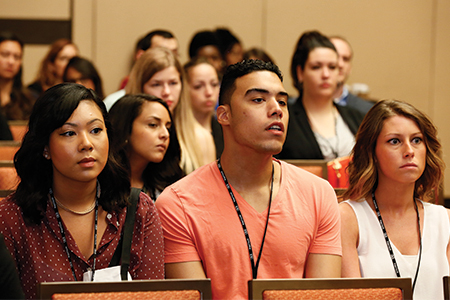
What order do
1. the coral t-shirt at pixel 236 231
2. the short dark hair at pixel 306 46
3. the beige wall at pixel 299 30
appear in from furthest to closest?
the beige wall at pixel 299 30, the short dark hair at pixel 306 46, the coral t-shirt at pixel 236 231

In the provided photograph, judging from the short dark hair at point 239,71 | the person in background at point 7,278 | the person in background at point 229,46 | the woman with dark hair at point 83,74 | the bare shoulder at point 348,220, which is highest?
the person in background at point 229,46

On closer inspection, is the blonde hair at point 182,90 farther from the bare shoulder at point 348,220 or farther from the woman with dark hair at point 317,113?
the bare shoulder at point 348,220

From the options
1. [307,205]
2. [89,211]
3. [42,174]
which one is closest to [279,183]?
[307,205]

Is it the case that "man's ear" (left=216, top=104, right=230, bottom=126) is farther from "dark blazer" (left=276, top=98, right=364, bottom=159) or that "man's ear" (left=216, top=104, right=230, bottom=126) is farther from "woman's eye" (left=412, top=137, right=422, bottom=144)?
"dark blazer" (left=276, top=98, right=364, bottom=159)

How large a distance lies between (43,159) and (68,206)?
18 centimetres

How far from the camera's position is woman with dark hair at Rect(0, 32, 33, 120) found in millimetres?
4477

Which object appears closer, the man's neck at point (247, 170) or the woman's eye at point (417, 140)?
the man's neck at point (247, 170)

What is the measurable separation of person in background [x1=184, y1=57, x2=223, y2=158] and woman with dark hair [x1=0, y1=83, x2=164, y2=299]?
6.06 feet

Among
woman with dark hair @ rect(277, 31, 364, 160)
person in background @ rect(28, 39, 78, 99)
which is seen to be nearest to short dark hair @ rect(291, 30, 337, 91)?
woman with dark hair @ rect(277, 31, 364, 160)

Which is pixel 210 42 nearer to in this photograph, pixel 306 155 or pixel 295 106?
pixel 295 106

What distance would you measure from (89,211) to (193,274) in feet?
1.34

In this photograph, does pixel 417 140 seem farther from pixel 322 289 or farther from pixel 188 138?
pixel 188 138

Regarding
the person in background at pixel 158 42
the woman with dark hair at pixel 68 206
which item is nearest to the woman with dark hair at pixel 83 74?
the person in background at pixel 158 42

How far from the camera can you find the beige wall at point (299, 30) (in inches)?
214
